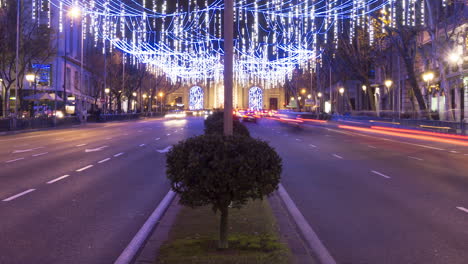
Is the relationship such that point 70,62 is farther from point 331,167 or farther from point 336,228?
point 336,228

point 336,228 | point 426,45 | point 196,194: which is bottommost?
point 336,228

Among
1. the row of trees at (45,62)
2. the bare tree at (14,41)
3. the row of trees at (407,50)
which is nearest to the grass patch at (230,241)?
the row of trees at (407,50)

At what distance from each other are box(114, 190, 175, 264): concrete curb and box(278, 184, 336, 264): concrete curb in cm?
219

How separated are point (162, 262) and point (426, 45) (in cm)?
5088

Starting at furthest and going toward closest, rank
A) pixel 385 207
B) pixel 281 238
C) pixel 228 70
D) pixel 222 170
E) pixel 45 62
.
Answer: pixel 45 62 → pixel 385 207 → pixel 228 70 → pixel 281 238 → pixel 222 170

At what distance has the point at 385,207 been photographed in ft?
34.0

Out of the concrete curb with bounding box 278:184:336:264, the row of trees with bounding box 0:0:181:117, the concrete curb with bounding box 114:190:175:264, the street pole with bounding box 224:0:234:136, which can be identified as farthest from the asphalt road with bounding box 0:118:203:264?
the row of trees with bounding box 0:0:181:117

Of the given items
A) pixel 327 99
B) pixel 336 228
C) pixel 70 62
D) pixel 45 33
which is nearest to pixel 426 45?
pixel 45 33

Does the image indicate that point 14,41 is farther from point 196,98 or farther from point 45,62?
point 196,98

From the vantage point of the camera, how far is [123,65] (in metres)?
73.9

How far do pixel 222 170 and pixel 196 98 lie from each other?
147 m

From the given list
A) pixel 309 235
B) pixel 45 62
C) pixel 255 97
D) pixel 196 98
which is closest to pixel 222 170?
pixel 309 235

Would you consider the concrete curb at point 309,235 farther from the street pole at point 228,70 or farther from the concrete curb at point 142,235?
the concrete curb at point 142,235

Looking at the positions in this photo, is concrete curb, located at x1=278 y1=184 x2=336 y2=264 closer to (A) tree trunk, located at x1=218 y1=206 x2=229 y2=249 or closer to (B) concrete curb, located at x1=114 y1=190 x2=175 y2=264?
(A) tree trunk, located at x1=218 y1=206 x2=229 y2=249
